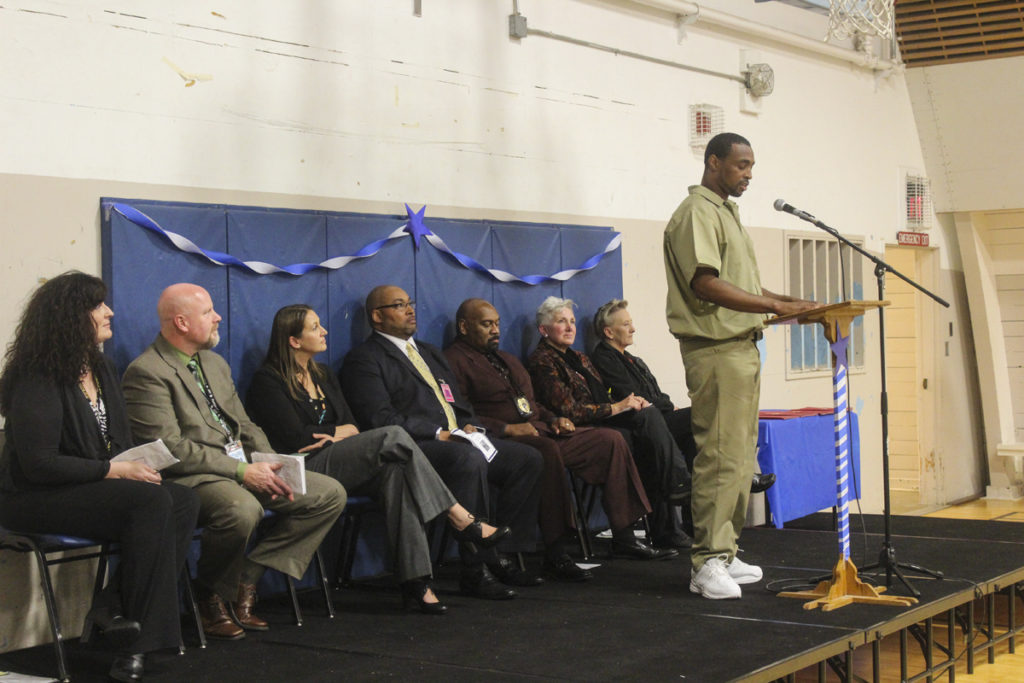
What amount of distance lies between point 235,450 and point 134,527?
2.38 ft

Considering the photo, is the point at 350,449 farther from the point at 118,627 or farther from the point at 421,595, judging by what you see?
the point at 118,627

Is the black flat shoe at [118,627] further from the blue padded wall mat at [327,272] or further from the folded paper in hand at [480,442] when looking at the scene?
the folded paper in hand at [480,442]

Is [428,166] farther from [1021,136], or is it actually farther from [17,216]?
[1021,136]

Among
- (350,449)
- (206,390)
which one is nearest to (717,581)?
(350,449)

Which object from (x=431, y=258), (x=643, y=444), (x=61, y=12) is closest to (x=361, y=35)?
(x=431, y=258)

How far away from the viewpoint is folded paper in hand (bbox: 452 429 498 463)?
4680 millimetres

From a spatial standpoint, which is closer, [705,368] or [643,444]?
[705,368]

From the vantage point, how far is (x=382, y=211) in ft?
17.6

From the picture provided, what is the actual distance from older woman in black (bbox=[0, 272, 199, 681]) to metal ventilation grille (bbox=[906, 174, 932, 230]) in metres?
6.90

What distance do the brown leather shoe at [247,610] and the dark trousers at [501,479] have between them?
81 centimetres

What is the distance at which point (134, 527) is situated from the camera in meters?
3.46

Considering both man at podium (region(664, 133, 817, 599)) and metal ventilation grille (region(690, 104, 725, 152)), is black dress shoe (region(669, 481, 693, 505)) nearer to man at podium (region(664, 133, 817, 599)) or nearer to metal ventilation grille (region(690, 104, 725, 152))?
man at podium (region(664, 133, 817, 599))

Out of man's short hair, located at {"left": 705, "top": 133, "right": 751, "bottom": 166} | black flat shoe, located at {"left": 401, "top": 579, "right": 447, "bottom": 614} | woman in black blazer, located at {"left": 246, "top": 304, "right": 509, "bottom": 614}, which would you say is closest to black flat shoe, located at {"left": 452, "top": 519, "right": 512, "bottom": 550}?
woman in black blazer, located at {"left": 246, "top": 304, "right": 509, "bottom": 614}

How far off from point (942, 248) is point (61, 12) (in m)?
7.34
